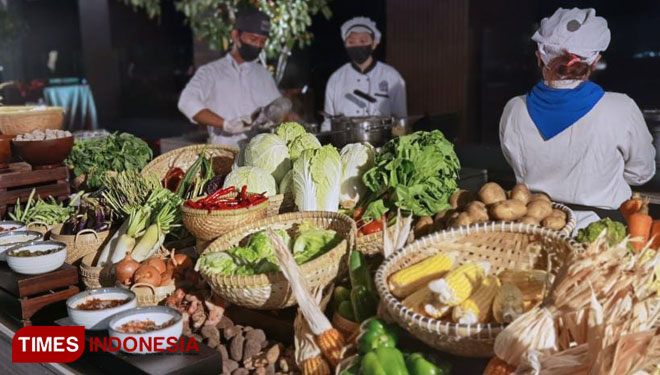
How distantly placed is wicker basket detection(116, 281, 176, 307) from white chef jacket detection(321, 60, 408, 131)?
4849 mm

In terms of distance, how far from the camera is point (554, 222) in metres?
2.66

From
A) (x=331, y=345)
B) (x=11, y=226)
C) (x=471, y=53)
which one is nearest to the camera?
(x=331, y=345)

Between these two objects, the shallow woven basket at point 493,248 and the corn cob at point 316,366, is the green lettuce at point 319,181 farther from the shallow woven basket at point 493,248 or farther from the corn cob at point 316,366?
the corn cob at point 316,366

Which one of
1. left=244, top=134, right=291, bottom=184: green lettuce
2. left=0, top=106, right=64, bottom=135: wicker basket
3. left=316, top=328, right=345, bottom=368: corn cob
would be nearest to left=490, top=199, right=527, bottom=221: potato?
left=316, top=328, right=345, bottom=368: corn cob

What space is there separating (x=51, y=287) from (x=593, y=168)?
2.83m

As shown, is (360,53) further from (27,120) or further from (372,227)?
(372,227)

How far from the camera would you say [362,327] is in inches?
83.6

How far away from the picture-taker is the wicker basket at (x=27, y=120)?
4.46 metres

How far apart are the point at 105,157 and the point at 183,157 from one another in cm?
74

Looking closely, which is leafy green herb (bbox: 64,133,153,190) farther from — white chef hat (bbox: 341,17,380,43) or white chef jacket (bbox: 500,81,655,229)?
white chef hat (bbox: 341,17,380,43)

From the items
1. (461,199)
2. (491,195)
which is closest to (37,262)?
(461,199)

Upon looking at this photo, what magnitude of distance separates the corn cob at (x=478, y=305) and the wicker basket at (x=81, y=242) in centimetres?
199

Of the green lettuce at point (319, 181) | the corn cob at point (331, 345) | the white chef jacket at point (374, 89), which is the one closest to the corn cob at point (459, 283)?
the corn cob at point (331, 345)

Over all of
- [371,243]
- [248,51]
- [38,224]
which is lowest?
[38,224]
